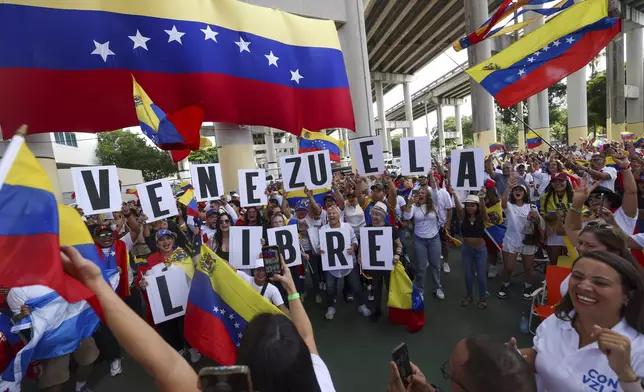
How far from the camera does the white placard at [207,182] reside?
4891mm

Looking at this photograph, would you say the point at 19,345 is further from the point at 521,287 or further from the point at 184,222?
the point at 521,287

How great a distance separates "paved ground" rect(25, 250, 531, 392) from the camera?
3645mm

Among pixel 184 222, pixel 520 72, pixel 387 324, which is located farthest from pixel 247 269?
pixel 520 72

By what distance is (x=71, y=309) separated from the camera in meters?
3.32

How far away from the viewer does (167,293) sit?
3.62m

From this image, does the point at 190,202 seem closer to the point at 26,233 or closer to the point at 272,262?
the point at 272,262

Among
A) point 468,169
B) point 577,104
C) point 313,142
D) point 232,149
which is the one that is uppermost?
point 577,104

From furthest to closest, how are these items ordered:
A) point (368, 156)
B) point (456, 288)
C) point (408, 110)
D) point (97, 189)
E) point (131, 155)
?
point (408, 110), point (131, 155), point (456, 288), point (368, 156), point (97, 189)

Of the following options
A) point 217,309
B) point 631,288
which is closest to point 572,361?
point 631,288

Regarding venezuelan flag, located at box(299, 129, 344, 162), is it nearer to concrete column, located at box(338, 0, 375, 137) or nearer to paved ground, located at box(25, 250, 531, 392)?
paved ground, located at box(25, 250, 531, 392)

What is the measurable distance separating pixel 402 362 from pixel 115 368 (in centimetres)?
401

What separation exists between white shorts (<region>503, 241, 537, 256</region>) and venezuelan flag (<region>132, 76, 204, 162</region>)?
4.55m

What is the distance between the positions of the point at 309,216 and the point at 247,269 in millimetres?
1536

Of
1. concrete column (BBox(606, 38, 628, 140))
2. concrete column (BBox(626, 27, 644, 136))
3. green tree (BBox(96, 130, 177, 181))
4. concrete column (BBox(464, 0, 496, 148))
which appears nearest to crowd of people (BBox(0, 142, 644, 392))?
concrete column (BBox(464, 0, 496, 148))
